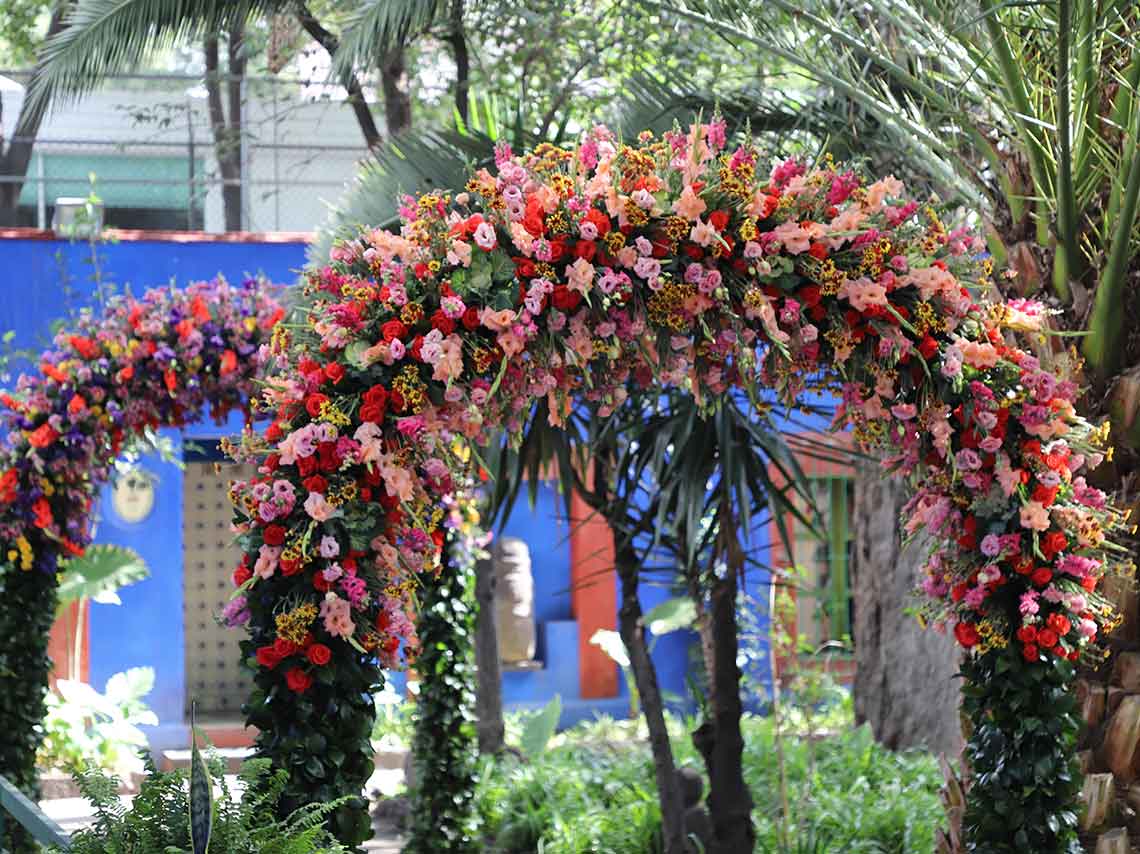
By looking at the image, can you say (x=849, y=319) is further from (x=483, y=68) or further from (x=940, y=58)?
(x=483, y=68)

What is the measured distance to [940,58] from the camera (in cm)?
487

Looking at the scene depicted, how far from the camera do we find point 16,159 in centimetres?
1225

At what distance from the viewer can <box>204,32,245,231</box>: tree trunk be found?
1134 centimetres

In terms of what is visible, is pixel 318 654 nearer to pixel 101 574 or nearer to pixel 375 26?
pixel 375 26

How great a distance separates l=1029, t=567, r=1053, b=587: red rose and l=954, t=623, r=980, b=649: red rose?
0.24 metres

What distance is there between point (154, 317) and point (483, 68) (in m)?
3.85

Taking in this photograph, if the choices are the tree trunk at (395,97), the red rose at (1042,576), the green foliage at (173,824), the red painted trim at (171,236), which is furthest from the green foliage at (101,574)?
the red rose at (1042,576)

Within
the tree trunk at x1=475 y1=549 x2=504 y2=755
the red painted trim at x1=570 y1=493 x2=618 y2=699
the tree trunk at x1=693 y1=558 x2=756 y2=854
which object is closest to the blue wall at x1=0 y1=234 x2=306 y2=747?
the tree trunk at x1=475 y1=549 x2=504 y2=755

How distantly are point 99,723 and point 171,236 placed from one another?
12.1 feet

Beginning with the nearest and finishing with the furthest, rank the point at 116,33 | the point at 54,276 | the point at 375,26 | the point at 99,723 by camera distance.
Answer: the point at 375,26, the point at 116,33, the point at 99,723, the point at 54,276

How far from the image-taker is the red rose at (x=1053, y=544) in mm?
4344

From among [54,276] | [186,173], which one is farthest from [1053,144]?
[186,173]

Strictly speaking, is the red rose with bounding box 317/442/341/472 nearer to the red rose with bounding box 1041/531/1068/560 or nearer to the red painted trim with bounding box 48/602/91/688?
the red rose with bounding box 1041/531/1068/560

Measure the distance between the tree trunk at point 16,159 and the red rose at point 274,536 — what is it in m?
7.76
